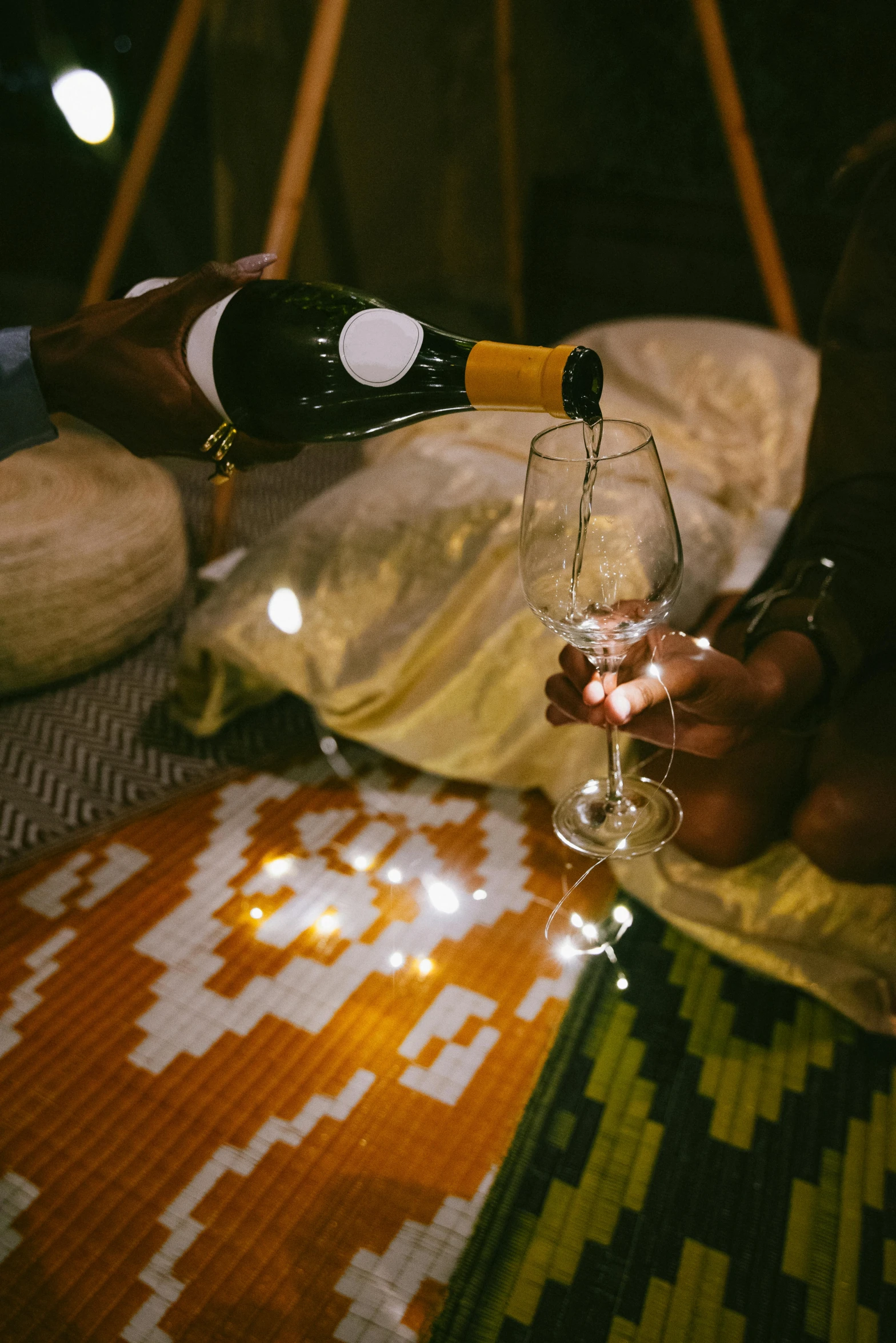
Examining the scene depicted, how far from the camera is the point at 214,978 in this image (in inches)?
36.3

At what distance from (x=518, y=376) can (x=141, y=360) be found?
9.3 inches

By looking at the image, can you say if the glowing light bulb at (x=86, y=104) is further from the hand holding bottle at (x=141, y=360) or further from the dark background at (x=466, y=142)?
the hand holding bottle at (x=141, y=360)

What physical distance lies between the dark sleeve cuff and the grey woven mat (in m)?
0.62

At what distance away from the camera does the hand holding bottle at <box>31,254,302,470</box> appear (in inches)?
22.0

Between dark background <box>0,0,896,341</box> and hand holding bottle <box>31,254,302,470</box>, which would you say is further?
dark background <box>0,0,896,341</box>

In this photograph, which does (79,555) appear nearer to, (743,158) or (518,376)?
(518,376)

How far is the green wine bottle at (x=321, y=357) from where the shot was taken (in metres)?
0.56

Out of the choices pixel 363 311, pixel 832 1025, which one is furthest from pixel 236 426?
pixel 832 1025

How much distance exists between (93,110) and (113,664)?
178 centimetres

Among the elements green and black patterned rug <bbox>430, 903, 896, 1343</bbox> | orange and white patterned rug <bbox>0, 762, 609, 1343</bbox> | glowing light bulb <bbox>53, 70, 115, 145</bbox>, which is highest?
glowing light bulb <bbox>53, 70, 115, 145</bbox>

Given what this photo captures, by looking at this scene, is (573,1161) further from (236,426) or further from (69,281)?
(69,281)

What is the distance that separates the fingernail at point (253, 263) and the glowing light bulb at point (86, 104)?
2105mm

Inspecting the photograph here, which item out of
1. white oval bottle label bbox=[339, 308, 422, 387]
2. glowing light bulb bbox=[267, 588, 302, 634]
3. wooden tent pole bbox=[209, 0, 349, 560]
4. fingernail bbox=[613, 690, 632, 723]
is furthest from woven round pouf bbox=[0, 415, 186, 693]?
fingernail bbox=[613, 690, 632, 723]

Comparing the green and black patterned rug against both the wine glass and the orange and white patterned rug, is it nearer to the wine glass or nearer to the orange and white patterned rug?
the orange and white patterned rug
